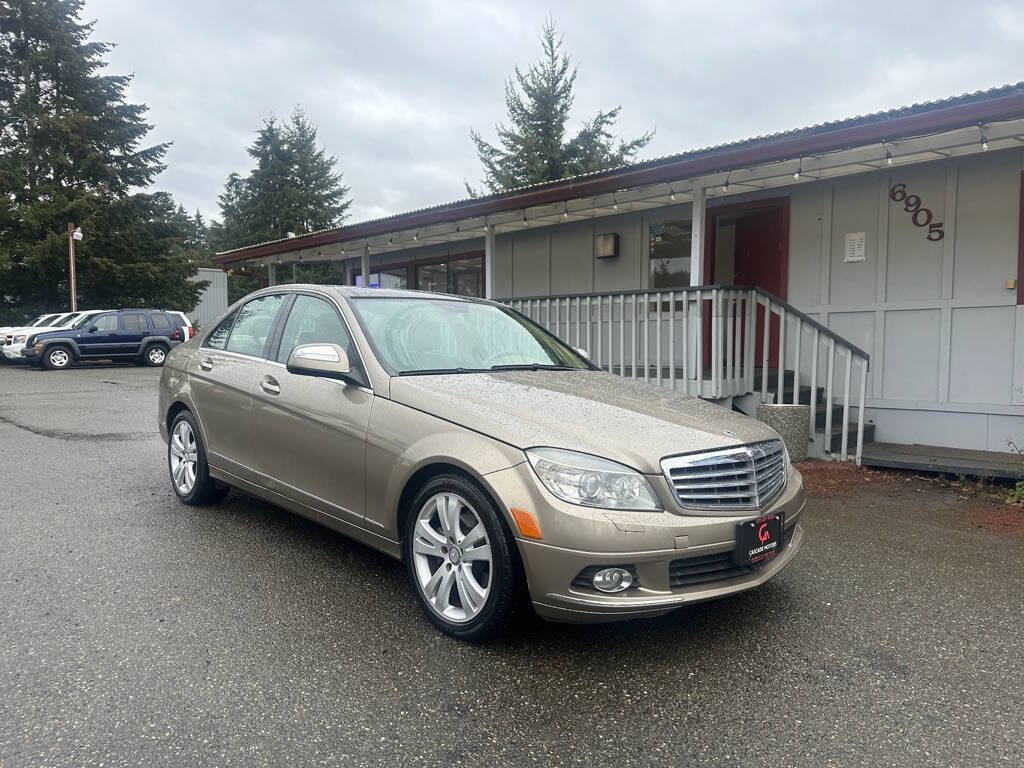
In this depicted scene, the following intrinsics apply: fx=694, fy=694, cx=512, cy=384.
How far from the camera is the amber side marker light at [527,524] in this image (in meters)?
2.54

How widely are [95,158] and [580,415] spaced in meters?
29.6

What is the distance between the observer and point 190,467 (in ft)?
15.6

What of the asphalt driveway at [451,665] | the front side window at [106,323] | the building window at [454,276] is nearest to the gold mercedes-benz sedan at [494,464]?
the asphalt driveway at [451,665]

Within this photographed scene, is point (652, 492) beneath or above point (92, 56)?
beneath

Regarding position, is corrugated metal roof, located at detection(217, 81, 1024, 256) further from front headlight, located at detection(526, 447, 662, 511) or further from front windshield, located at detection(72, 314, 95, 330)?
front windshield, located at detection(72, 314, 95, 330)

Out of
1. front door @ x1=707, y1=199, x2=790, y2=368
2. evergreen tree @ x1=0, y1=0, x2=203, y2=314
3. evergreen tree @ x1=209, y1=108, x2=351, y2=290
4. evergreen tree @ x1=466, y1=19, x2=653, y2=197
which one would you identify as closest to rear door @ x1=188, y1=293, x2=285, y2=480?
front door @ x1=707, y1=199, x2=790, y2=368

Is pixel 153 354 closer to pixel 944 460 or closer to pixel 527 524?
pixel 944 460

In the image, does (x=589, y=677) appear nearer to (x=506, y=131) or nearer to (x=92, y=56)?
(x=506, y=131)

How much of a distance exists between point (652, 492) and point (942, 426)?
621cm

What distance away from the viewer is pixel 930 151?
657 cm

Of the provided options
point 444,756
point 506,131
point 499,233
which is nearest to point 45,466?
point 444,756

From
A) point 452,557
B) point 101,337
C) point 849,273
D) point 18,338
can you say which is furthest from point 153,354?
point 452,557

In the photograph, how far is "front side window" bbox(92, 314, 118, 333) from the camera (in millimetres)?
18808

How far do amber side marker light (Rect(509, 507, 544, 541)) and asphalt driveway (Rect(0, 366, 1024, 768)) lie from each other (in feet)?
1.79
